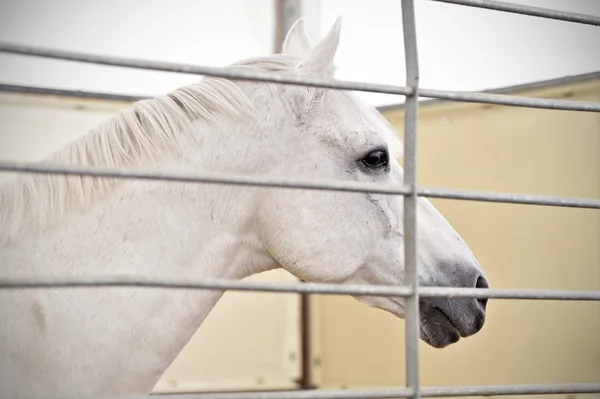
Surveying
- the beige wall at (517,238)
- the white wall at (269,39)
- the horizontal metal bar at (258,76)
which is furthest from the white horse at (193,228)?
the white wall at (269,39)

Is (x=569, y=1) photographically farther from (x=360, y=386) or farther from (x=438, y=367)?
(x=360, y=386)

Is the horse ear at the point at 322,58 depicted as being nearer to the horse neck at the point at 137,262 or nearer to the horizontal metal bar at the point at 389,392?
the horse neck at the point at 137,262

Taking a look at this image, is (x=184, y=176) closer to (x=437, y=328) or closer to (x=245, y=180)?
(x=245, y=180)

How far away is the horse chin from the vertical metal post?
2.49 ft

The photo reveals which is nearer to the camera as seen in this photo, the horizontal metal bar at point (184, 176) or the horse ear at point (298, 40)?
the horizontal metal bar at point (184, 176)

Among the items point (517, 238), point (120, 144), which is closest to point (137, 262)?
point (120, 144)

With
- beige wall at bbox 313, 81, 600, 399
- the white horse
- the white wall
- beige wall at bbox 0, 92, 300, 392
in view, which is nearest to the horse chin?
the white horse

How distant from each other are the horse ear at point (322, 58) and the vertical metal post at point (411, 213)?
56cm

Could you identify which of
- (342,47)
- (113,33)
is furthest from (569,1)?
(113,33)

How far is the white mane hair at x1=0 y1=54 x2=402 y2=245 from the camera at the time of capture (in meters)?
1.78

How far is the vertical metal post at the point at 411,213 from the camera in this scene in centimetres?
129

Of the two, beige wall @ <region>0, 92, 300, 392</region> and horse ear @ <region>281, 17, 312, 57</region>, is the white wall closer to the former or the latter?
beige wall @ <region>0, 92, 300, 392</region>

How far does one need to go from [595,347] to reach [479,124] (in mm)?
1169

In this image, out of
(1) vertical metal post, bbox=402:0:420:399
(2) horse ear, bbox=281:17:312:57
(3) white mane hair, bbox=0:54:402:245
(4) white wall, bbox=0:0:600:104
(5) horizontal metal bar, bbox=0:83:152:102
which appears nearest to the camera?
(1) vertical metal post, bbox=402:0:420:399
